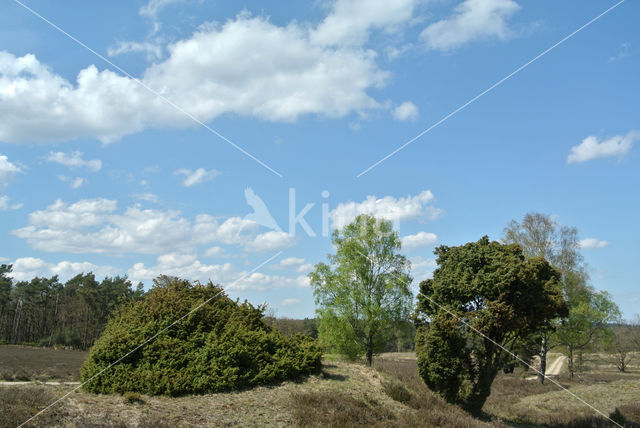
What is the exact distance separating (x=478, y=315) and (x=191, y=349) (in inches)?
472

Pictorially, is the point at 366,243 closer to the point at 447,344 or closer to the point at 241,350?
the point at 447,344

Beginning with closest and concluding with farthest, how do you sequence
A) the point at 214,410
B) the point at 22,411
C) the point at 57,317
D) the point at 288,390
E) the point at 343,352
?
the point at 22,411, the point at 214,410, the point at 288,390, the point at 343,352, the point at 57,317

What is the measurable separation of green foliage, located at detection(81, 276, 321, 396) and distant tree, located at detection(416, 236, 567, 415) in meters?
6.05

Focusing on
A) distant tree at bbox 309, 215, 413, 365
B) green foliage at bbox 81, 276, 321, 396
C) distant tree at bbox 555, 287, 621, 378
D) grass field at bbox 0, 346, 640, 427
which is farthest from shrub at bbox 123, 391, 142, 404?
distant tree at bbox 555, 287, 621, 378

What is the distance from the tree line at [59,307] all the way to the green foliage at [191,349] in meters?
57.9

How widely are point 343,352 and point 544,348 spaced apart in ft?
70.5

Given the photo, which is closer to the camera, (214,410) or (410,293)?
(214,410)

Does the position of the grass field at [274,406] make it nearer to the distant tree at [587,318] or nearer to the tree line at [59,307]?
the distant tree at [587,318]

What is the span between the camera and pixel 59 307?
78.1m

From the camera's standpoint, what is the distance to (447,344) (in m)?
19.1

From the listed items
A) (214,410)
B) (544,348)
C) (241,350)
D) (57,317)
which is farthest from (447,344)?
(57,317)

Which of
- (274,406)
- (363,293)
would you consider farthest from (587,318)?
(274,406)

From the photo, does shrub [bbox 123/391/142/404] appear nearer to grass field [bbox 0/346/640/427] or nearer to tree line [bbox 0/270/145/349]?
grass field [bbox 0/346/640/427]

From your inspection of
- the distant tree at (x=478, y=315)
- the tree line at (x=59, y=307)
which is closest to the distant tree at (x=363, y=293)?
the distant tree at (x=478, y=315)
